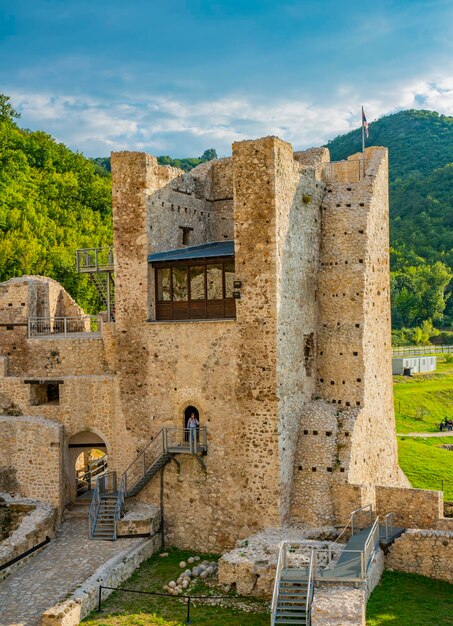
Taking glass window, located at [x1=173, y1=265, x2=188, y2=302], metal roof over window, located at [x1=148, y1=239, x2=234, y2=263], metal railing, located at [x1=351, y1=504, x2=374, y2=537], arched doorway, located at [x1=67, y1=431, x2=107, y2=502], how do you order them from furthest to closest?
arched doorway, located at [x1=67, y1=431, x2=107, y2=502], glass window, located at [x1=173, y1=265, x2=188, y2=302], metal roof over window, located at [x1=148, y1=239, x2=234, y2=263], metal railing, located at [x1=351, y1=504, x2=374, y2=537]

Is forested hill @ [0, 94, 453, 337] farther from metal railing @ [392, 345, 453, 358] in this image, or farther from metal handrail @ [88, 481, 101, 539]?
metal handrail @ [88, 481, 101, 539]

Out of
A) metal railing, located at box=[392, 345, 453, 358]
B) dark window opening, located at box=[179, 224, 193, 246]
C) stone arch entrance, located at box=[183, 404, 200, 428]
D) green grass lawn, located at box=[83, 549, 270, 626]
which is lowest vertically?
green grass lawn, located at box=[83, 549, 270, 626]

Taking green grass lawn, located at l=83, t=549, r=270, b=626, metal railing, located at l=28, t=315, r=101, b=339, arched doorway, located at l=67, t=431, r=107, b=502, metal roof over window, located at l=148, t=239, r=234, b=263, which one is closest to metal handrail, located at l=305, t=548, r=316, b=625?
green grass lawn, located at l=83, t=549, r=270, b=626

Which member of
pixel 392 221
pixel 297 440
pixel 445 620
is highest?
pixel 392 221

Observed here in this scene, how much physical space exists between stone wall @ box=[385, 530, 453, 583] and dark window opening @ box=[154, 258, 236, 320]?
8449 millimetres

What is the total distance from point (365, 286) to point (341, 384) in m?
3.47

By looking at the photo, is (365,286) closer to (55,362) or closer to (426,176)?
(55,362)

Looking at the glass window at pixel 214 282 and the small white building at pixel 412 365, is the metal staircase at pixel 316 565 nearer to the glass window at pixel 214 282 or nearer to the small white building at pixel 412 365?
the glass window at pixel 214 282

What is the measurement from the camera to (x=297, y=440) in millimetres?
21906

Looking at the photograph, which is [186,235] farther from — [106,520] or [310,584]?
[310,584]

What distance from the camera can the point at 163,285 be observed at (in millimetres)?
23172

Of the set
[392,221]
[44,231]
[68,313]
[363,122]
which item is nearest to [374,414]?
[363,122]

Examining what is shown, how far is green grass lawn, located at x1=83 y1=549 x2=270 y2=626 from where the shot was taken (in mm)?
16391

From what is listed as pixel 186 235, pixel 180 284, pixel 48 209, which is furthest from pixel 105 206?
pixel 180 284
